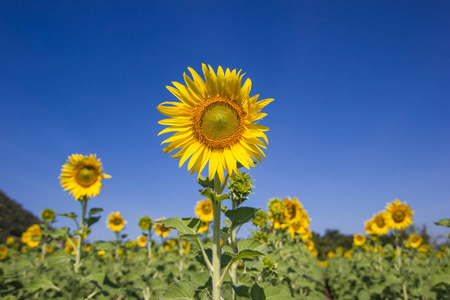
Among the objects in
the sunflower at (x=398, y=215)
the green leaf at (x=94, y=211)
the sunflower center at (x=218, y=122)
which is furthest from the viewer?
the sunflower at (x=398, y=215)

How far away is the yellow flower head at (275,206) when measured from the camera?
219 inches

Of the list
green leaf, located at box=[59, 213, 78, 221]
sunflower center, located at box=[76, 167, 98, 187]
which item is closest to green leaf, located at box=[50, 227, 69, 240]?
green leaf, located at box=[59, 213, 78, 221]

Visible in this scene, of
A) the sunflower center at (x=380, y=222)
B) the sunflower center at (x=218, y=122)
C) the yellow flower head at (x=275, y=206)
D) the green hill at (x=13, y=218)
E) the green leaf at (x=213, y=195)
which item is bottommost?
the green leaf at (x=213, y=195)

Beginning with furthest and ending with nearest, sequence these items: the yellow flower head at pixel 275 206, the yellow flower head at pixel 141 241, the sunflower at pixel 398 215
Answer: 1. the yellow flower head at pixel 141 241
2. the sunflower at pixel 398 215
3. the yellow flower head at pixel 275 206

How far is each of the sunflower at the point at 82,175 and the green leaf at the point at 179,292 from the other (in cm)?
377

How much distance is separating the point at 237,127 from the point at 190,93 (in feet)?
1.66

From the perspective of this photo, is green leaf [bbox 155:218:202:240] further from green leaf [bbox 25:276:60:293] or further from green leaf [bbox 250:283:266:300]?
green leaf [bbox 25:276:60:293]

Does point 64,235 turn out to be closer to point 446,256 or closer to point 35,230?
point 35,230

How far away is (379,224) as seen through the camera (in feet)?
28.2

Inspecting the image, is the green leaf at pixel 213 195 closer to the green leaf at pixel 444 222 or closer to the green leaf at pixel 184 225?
the green leaf at pixel 184 225

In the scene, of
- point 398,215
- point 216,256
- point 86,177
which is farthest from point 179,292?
point 398,215

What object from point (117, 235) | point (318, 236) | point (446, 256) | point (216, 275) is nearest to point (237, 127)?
point (216, 275)

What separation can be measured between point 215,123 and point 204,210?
4701mm

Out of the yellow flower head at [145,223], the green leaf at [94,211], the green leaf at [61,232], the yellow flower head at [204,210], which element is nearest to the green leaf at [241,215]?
the green leaf at [94,211]
